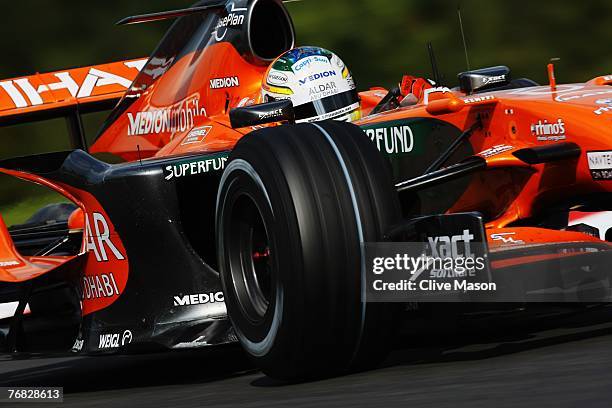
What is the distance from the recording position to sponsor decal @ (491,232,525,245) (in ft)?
15.2

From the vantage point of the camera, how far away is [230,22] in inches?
286

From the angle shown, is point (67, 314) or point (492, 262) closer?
point (492, 262)

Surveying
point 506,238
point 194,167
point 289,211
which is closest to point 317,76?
point 194,167

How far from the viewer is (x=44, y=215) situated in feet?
30.1

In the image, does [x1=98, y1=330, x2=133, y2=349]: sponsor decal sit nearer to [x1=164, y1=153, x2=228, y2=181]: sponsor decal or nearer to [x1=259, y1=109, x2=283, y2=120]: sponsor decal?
[x1=164, y1=153, x2=228, y2=181]: sponsor decal

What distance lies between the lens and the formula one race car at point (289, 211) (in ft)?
13.9

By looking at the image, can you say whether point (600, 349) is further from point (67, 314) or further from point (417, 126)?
point (67, 314)

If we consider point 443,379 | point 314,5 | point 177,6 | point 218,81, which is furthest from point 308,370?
point 177,6

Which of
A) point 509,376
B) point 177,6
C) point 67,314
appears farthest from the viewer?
point 177,6

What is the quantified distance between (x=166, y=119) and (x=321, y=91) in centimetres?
119

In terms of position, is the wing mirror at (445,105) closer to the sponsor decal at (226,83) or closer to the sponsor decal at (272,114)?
the sponsor decal at (272,114)

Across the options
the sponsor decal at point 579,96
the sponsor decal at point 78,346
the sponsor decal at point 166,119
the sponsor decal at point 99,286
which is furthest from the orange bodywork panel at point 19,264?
the sponsor decal at point 579,96

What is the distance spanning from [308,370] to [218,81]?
10.1 ft

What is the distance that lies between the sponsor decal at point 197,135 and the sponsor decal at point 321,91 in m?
0.59
